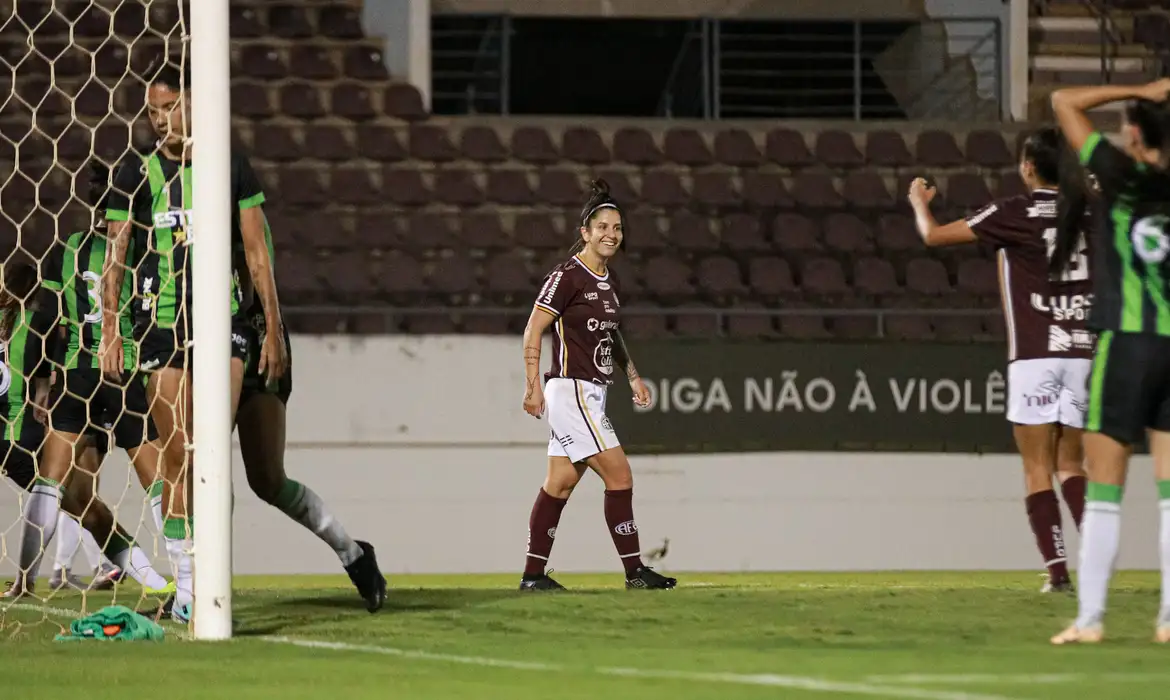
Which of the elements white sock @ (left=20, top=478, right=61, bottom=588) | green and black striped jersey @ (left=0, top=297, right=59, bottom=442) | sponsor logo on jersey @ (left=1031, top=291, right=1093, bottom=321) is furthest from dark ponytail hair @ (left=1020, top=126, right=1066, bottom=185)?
white sock @ (left=20, top=478, right=61, bottom=588)

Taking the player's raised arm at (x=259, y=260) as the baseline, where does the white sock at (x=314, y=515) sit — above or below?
below

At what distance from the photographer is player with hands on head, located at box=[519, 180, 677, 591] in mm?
7316

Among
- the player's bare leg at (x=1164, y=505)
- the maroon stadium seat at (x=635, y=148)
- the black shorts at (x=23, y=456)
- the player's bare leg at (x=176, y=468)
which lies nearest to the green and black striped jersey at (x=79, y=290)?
the black shorts at (x=23, y=456)

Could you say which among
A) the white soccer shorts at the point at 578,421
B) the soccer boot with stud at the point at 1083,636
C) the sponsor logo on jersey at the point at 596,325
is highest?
the sponsor logo on jersey at the point at 596,325

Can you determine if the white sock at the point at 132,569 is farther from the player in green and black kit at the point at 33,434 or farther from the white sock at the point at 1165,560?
the white sock at the point at 1165,560

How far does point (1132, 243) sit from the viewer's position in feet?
15.3

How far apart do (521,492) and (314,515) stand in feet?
17.6

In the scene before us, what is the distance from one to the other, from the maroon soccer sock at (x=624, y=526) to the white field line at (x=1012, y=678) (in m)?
3.32

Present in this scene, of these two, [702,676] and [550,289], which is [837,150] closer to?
[550,289]

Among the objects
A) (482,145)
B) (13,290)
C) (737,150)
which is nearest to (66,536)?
(13,290)

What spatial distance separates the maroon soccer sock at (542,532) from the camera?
7.34m

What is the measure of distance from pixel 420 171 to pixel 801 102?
436cm

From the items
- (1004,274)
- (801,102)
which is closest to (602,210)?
(1004,274)

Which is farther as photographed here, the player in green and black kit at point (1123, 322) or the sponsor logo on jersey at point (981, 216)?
the sponsor logo on jersey at point (981, 216)
